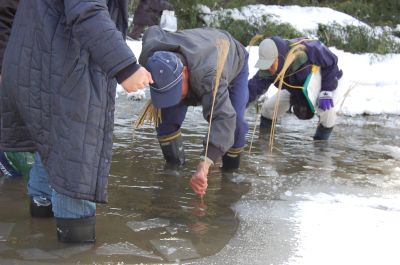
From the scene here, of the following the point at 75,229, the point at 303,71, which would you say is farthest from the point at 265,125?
the point at 75,229

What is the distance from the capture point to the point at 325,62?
5133mm

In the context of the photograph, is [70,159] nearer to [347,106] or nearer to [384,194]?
[384,194]

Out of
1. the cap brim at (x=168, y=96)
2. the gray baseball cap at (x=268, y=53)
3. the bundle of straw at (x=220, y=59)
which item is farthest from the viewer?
the gray baseball cap at (x=268, y=53)

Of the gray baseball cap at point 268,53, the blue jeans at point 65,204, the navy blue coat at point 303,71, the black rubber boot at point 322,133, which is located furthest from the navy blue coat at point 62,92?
the black rubber boot at point 322,133

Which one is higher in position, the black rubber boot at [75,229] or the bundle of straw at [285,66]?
the bundle of straw at [285,66]

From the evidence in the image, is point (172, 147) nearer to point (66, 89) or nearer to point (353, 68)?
point (66, 89)

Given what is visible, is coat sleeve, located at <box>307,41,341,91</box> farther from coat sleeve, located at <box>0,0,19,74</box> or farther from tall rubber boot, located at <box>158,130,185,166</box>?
coat sleeve, located at <box>0,0,19,74</box>

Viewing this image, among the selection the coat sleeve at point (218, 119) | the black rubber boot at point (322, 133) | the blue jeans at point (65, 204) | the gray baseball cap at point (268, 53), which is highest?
the gray baseball cap at point (268, 53)

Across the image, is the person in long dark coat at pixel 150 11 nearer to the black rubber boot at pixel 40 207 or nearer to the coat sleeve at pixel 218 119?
the coat sleeve at pixel 218 119

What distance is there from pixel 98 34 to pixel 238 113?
6.19ft

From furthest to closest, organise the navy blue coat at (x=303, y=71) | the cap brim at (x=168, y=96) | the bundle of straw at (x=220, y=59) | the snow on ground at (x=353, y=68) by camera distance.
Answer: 1. the snow on ground at (x=353, y=68)
2. the navy blue coat at (x=303, y=71)
3. the bundle of straw at (x=220, y=59)
4. the cap brim at (x=168, y=96)

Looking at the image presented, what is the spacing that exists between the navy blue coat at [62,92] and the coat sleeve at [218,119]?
903mm

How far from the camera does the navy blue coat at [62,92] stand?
2361 mm

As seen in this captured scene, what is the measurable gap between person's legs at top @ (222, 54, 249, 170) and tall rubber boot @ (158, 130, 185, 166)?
31 centimetres
